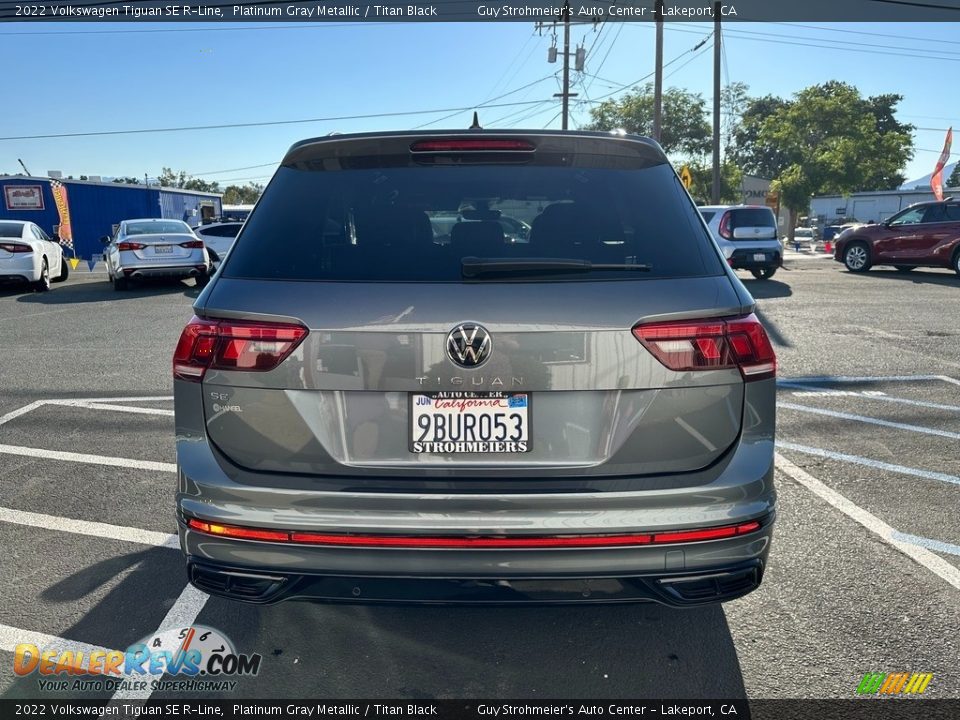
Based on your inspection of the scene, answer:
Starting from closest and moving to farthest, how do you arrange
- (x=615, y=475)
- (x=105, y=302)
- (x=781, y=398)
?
(x=615, y=475), (x=781, y=398), (x=105, y=302)

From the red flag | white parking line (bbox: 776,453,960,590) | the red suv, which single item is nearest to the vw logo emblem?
white parking line (bbox: 776,453,960,590)

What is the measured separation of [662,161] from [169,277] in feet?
50.1

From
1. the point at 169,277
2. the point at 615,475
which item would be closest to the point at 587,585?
the point at 615,475

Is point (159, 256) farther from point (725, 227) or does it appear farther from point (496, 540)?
point (496, 540)

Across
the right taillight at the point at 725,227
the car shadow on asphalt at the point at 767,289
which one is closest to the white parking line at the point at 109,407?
the car shadow on asphalt at the point at 767,289

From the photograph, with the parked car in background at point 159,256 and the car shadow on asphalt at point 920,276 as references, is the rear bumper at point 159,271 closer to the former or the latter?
the parked car in background at point 159,256

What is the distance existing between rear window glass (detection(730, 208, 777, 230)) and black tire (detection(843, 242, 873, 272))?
9.50ft

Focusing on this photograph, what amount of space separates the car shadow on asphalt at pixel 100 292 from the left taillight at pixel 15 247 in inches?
35.2

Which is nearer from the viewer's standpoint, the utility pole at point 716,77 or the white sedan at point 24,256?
the white sedan at point 24,256

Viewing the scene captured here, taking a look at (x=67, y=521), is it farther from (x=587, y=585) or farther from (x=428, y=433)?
(x=587, y=585)

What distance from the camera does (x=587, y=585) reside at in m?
2.33

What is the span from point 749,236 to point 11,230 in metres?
15.7

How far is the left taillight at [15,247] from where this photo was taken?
1567 cm

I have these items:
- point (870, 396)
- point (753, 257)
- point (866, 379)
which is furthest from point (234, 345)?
point (753, 257)
